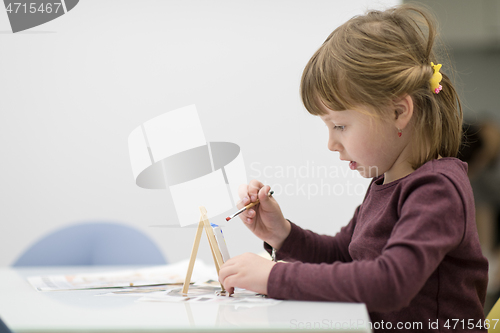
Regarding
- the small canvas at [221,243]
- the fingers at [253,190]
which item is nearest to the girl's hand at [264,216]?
the fingers at [253,190]

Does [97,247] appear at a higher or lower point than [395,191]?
lower

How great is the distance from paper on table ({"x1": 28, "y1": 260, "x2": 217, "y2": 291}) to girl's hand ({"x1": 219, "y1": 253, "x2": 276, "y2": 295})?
178 millimetres

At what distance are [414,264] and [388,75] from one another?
13.0 inches

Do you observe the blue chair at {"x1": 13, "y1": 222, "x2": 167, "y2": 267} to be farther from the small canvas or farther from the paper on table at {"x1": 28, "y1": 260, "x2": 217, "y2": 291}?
the small canvas

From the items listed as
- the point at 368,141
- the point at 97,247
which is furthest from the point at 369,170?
the point at 97,247

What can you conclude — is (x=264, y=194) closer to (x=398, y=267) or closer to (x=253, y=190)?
(x=253, y=190)

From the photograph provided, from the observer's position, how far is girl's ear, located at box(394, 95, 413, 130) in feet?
2.56

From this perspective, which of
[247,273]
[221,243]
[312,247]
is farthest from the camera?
[312,247]

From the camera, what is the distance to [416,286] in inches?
23.2

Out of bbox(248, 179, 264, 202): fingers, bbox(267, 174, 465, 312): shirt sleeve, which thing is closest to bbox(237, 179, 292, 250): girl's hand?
bbox(248, 179, 264, 202): fingers

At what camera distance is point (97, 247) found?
1446 mm

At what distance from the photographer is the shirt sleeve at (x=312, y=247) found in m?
0.97

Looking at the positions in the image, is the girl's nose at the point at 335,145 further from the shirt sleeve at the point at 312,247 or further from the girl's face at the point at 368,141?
the shirt sleeve at the point at 312,247

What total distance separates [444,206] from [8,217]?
8.07 feet
